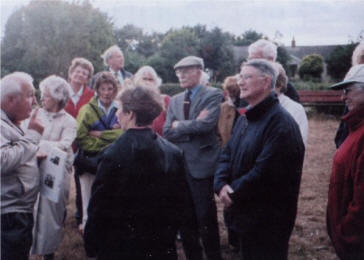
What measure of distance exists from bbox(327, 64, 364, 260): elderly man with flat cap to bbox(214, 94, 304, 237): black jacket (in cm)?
28

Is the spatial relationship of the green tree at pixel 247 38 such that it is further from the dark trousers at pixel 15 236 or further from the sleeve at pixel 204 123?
the dark trousers at pixel 15 236

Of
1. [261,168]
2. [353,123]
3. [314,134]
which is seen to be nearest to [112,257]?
[261,168]

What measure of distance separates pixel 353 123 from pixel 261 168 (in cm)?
66

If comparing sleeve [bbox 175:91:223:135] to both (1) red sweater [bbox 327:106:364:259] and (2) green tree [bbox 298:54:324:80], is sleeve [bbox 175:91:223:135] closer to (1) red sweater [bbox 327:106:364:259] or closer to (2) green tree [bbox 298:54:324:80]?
(1) red sweater [bbox 327:106:364:259]

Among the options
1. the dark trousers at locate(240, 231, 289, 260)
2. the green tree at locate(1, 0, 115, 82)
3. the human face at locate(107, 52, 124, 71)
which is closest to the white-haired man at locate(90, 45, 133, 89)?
the human face at locate(107, 52, 124, 71)

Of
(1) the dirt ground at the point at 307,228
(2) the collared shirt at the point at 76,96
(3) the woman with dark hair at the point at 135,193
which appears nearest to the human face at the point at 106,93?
(2) the collared shirt at the point at 76,96

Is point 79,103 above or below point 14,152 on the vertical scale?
above

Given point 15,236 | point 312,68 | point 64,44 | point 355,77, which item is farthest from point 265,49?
point 312,68

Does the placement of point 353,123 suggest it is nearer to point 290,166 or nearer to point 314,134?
point 290,166

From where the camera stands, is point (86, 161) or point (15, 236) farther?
point (86, 161)

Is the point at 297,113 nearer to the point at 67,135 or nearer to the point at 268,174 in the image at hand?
the point at 268,174

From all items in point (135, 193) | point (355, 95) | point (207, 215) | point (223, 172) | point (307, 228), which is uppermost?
point (355, 95)

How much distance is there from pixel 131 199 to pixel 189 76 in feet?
7.18

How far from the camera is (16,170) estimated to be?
2.69 meters
